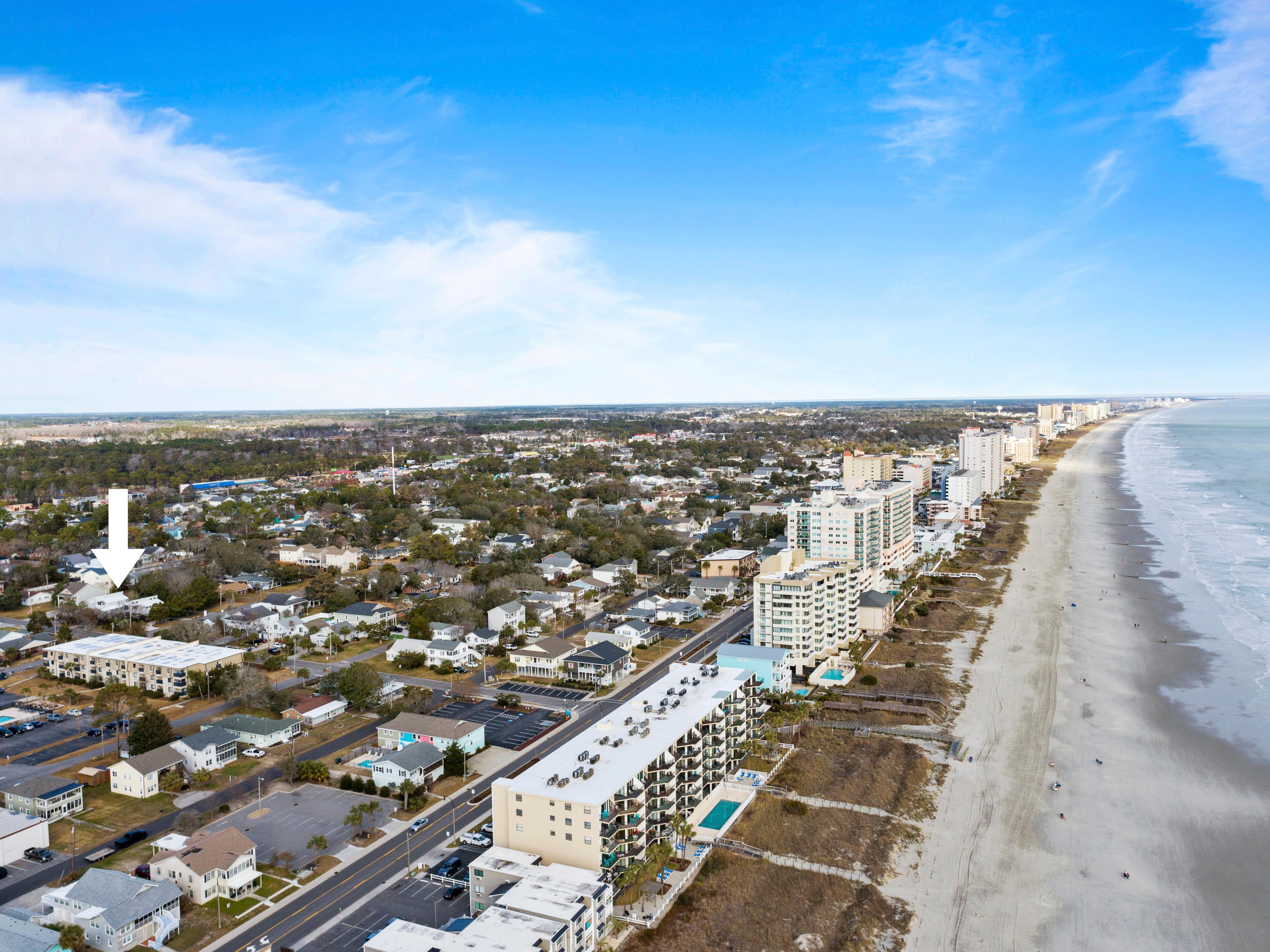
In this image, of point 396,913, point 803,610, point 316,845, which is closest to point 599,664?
point 803,610

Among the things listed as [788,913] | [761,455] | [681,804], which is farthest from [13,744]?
[761,455]

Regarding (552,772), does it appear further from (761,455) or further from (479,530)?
(761,455)

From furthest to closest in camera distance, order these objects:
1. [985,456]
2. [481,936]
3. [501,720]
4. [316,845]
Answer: [985,456] → [501,720] → [316,845] → [481,936]

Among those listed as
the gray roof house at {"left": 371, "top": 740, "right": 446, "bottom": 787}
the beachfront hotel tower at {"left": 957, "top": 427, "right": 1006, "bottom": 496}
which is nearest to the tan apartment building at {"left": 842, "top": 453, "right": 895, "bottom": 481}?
the beachfront hotel tower at {"left": 957, "top": 427, "right": 1006, "bottom": 496}

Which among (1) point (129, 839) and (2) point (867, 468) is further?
(2) point (867, 468)

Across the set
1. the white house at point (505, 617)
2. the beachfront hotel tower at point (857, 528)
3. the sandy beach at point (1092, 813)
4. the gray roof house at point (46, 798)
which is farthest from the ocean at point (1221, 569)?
the gray roof house at point (46, 798)

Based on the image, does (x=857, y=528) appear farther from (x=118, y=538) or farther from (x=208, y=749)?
(x=118, y=538)
